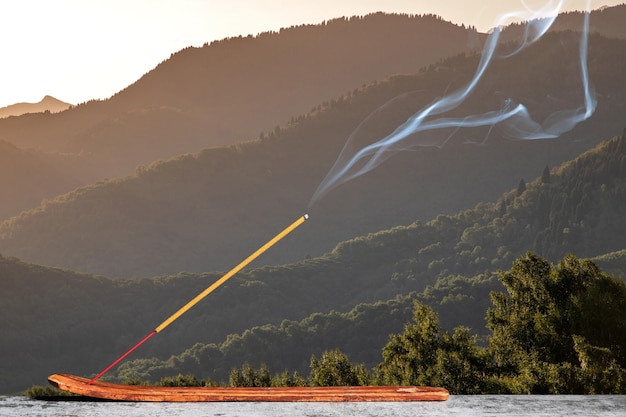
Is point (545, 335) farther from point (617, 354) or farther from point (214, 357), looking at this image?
point (214, 357)

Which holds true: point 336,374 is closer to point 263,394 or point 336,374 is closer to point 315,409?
point 263,394

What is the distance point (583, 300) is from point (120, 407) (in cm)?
1756

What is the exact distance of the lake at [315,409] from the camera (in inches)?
208

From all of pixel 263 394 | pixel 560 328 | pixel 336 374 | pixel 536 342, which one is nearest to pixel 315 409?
pixel 263 394

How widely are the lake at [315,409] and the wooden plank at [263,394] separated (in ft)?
0.24

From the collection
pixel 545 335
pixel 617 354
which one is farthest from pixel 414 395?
pixel 545 335

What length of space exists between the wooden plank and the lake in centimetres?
7

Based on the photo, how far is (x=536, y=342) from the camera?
23109mm

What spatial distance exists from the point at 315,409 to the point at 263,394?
0.47 metres

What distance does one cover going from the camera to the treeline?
17.5 metres

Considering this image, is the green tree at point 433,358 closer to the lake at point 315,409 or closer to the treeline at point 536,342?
the treeline at point 536,342

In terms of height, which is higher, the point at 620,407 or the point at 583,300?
the point at 583,300

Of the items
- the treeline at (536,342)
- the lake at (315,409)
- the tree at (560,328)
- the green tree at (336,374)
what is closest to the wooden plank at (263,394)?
the lake at (315,409)

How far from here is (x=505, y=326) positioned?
2595 centimetres
